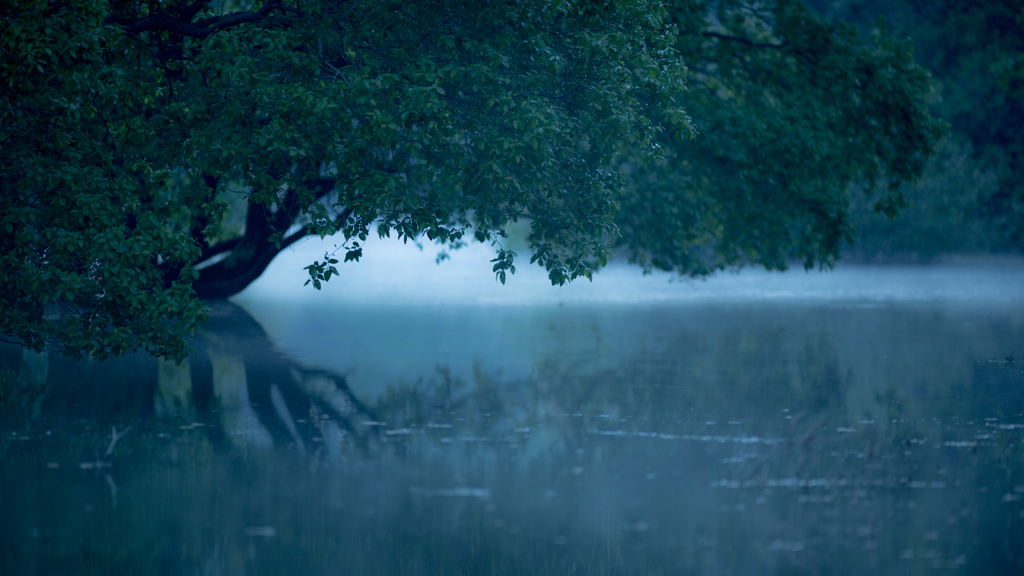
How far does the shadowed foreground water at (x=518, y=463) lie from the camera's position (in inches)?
298

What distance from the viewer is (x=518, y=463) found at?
10242 millimetres

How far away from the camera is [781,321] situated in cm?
2692

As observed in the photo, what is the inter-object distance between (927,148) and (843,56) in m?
2.87

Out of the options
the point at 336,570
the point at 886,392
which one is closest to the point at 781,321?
the point at 886,392

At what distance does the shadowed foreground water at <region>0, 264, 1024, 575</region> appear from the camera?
7578 millimetres

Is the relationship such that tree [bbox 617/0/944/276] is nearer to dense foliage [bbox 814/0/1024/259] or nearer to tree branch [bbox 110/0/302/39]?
tree branch [bbox 110/0/302/39]

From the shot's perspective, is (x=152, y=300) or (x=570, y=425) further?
(x=152, y=300)

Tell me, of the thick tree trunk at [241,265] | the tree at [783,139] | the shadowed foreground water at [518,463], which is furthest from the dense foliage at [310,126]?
the thick tree trunk at [241,265]

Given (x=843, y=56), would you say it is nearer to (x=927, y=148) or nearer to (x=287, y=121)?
(x=927, y=148)

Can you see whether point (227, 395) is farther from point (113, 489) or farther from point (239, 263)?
point (239, 263)

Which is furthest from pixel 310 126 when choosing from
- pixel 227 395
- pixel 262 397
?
pixel 227 395

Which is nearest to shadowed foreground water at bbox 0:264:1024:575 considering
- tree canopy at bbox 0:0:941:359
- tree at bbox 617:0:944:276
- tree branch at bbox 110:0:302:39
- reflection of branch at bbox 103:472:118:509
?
reflection of branch at bbox 103:472:118:509

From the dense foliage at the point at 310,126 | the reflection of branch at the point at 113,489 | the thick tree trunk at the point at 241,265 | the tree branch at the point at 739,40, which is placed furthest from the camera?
the thick tree trunk at the point at 241,265

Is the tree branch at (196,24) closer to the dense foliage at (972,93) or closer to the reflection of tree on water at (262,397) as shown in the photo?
the reflection of tree on water at (262,397)
